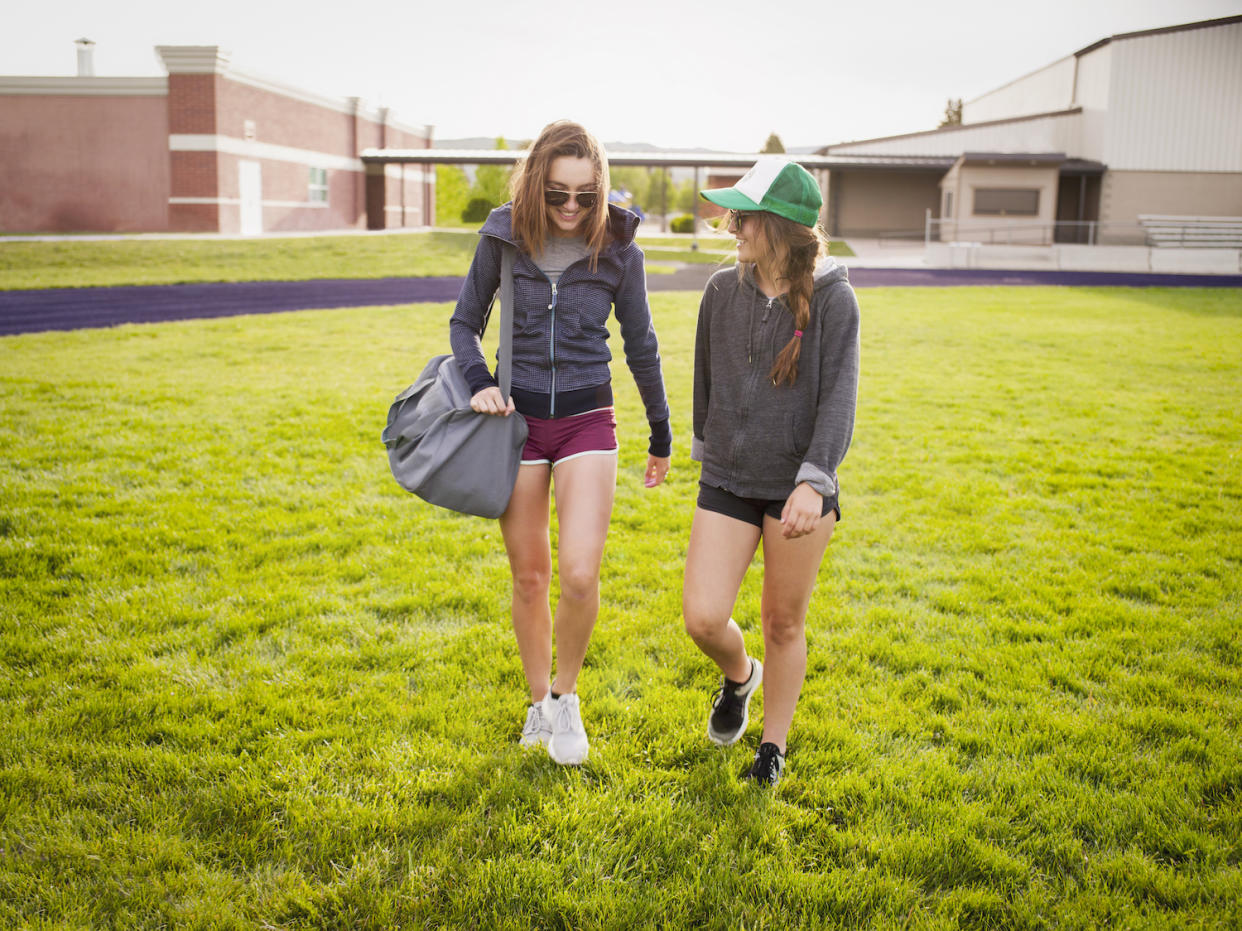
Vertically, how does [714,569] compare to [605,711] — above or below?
above

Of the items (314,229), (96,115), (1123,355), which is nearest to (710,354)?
(1123,355)

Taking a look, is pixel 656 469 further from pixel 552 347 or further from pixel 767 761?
pixel 767 761

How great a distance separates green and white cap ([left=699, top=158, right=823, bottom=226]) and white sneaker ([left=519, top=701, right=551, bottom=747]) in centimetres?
188

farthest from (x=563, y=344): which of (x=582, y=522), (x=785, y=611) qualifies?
(x=785, y=611)

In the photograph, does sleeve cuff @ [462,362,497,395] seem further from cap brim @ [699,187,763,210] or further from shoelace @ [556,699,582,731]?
shoelace @ [556,699,582,731]

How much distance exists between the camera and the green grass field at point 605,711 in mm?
2443

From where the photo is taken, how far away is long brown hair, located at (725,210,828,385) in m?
2.70

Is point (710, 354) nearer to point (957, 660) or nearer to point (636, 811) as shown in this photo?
point (636, 811)

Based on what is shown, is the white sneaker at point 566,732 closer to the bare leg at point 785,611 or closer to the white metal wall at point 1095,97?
the bare leg at point 785,611

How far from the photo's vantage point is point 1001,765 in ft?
9.97

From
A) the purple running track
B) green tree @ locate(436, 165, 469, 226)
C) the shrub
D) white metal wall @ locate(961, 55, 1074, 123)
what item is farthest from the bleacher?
green tree @ locate(436, 165, 469, 226)

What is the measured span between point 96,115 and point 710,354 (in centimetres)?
3590

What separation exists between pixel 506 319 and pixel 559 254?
0.29 metres

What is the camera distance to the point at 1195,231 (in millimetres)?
34875
